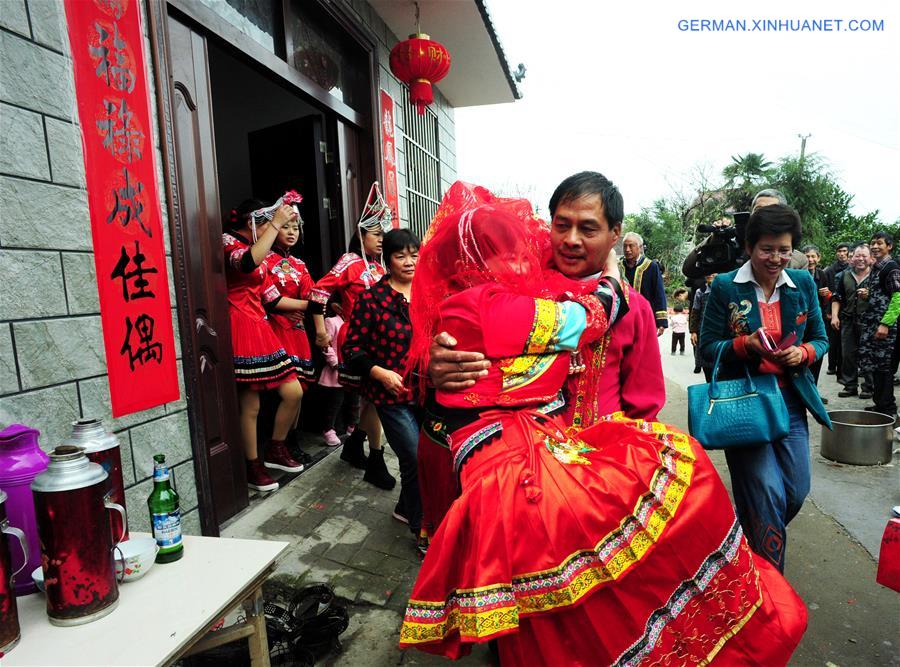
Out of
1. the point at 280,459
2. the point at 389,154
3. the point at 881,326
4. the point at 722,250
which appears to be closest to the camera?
the point at 722,250

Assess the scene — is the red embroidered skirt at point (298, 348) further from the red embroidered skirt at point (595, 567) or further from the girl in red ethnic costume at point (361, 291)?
the red embroidered skirt at point (595, 567)

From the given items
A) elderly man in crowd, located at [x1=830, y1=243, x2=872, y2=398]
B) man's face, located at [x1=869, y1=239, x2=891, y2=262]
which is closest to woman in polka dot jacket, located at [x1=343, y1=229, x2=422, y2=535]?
man's face, located at [x1=869, y1=239, x2=891, y2=262]

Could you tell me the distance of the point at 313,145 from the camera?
4590 millimetres

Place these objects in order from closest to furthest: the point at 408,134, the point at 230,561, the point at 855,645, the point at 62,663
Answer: the point at 62,663 < the point at 230,561 < the point at 855,645 < the point at 408,134

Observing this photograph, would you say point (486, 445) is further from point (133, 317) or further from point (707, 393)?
point (133, 317)

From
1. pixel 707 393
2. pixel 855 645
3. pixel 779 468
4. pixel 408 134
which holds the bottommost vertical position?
pixel 855 645

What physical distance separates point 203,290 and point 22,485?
1.74m

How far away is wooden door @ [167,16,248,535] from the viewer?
2592 millimetres

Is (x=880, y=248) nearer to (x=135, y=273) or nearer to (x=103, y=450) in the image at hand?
(x=135, y=273)

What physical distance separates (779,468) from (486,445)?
1.55 m

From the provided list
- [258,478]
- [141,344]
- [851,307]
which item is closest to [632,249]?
[851,307]

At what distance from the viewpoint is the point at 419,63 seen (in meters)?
4.88

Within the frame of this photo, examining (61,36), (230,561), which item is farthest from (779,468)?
(61,36)

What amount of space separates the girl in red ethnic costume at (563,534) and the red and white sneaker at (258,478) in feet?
7.71
